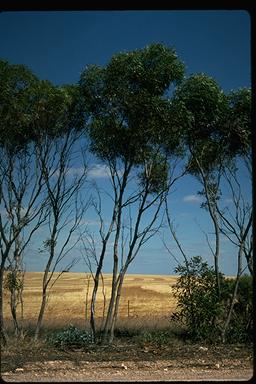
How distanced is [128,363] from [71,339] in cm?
282

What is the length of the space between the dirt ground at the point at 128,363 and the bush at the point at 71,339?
442 mm

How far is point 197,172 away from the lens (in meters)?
15.6

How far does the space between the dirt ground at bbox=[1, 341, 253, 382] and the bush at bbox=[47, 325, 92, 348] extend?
A: 1.45ft

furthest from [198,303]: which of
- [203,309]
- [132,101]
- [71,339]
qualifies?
[132,101]

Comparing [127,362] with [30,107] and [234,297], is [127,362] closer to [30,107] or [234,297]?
[234,297]

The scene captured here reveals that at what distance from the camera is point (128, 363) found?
1042cm

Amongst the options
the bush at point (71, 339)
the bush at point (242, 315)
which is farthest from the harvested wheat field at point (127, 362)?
the bush at point (242, 315)

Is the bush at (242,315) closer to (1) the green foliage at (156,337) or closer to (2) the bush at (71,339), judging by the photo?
(1) the green foliage at (156,337)

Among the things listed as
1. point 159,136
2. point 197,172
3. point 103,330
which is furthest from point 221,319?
point 159,136

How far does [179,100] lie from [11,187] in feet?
17.2

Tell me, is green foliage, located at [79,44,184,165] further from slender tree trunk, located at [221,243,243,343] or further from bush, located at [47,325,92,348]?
bush, located at [47,325,92,348]
